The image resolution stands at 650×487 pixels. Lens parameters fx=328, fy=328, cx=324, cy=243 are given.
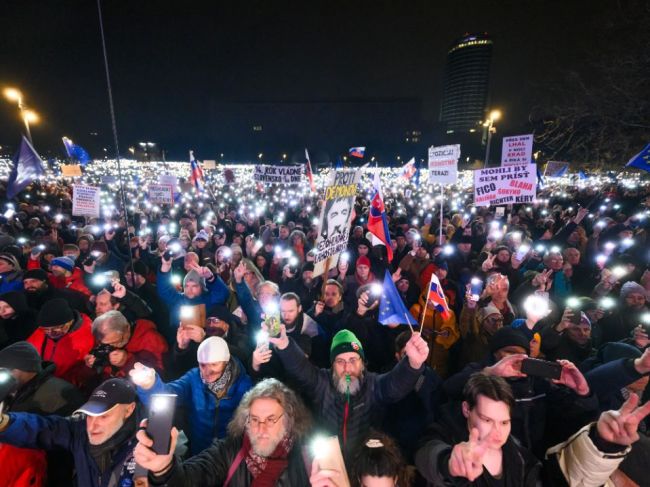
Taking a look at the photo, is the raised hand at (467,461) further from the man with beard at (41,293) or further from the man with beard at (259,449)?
the man with beard at (41,293)

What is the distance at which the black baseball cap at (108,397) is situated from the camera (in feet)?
7.30

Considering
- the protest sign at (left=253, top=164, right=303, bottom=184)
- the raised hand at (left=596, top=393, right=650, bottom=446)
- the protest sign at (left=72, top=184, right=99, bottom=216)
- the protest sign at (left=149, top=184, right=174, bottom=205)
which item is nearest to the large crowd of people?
the raised hand at (left=596, top=393, right=650, bottom=446)

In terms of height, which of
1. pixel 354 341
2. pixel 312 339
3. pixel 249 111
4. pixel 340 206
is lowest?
pixel 312 339

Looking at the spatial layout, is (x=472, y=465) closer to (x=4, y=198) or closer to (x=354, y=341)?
(x=354, y=341)

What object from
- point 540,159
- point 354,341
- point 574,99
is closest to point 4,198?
point 354,341

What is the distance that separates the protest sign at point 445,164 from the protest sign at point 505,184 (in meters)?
0.75

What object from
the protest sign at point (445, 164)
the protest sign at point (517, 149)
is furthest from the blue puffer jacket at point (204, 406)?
the protest sign at point (517, 149)

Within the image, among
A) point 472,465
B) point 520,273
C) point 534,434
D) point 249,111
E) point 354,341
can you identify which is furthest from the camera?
point 249,111

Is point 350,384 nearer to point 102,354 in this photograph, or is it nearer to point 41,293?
point 102,354

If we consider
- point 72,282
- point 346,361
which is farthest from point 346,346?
point 72,282

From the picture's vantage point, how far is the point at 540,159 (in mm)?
22844

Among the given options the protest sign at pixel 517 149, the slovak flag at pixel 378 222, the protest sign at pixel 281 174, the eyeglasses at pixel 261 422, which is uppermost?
the protest sign at pixel 517 149

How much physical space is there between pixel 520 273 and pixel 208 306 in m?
6.20

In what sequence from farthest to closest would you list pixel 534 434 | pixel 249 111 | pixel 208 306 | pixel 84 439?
1. pixel 249 111
2. pixel 208 306
3. pixel 534 434
4. pixel 84 439
